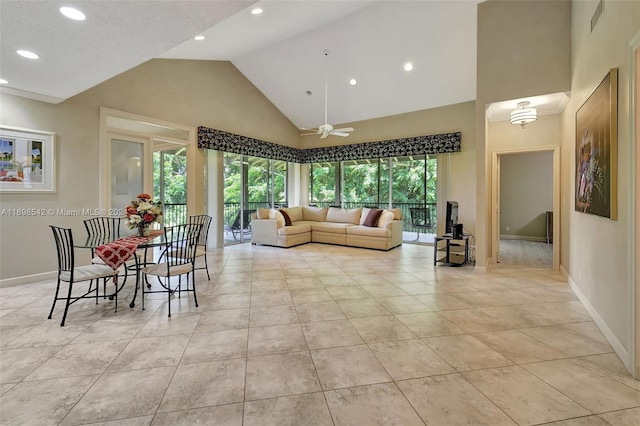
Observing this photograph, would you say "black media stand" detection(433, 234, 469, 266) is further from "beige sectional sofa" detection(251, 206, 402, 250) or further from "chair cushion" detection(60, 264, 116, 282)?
"chair cushion" detection(60, 264, 116, 282)

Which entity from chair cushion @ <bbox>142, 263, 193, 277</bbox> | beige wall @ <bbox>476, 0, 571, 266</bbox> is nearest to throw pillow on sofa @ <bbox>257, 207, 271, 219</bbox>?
chair cushion @ <bbox>142, 263, 193, 277</bbox>

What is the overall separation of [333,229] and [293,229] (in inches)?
38.2

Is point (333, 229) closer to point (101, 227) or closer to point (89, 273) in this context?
point (101, 227)

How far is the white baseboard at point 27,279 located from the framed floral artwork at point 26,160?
115 cm

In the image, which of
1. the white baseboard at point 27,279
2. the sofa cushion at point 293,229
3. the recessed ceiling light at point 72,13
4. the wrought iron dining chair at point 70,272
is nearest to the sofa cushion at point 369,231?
the sofa cushion at point 293,229

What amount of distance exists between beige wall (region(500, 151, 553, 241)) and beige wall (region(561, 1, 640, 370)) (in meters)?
4.68

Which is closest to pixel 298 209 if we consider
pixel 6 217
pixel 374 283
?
pixel 374 283

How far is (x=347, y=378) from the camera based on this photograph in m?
1.92

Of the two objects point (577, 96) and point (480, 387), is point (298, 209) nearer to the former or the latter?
point (577, 96)

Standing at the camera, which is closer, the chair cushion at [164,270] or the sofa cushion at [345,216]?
the chair cushion at [164,270]

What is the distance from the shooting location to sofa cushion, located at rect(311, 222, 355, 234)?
706 centimetres

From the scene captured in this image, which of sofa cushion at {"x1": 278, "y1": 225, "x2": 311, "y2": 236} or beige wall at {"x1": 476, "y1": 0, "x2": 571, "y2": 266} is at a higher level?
beige wall at {"x1": 476, "y1": 0, "x2": 571, "y2": 266}

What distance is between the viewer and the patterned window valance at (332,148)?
Result: 650cm

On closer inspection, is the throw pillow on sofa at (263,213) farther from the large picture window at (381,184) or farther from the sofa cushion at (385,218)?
the sofa cushion at (385,218)
